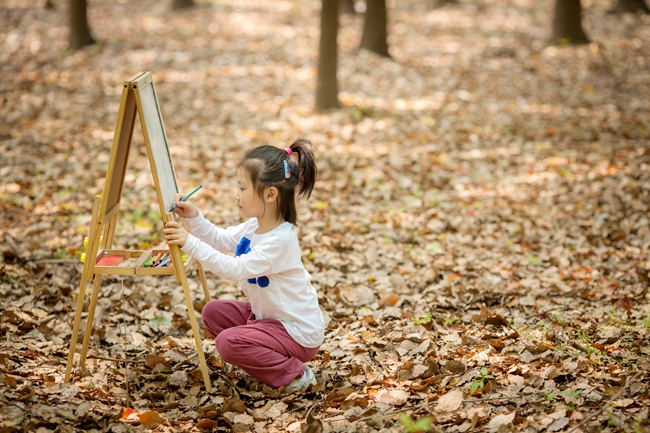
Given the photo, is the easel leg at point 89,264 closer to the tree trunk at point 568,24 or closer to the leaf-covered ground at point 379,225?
the leaf-covered ground at point 379,225

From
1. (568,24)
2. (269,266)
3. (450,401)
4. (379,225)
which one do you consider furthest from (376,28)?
(450,401)

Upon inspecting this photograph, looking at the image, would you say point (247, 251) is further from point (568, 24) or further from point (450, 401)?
point (568, 24)

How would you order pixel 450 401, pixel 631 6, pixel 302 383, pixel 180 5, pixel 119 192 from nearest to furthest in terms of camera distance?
pixel 450 401, pixel 302 383, pixel 119 192, pixel 631 6, pixel 180 5

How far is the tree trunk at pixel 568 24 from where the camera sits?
40.5 ft

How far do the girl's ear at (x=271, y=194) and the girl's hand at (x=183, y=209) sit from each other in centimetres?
49

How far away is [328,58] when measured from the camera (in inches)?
363

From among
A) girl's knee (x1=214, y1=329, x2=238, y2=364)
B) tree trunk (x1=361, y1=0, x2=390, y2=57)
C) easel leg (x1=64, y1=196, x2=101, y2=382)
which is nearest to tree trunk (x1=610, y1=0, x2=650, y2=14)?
tree trunk (x1=361, y1=0, x2=390, y2=57)

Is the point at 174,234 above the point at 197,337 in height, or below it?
above

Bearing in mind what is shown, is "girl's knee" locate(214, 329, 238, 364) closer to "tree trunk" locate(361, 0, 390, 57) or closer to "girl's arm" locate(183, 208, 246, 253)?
"girl's arm" locate(183, 208, 246, 253)

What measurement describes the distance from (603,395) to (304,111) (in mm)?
7106

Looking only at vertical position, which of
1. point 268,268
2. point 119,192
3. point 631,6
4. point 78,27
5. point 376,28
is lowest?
point 268,268

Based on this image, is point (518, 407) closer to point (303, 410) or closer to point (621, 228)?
point (303, 410)

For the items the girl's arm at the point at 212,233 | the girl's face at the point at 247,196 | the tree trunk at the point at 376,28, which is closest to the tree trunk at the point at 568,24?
the tree trunk at the point at 376,28

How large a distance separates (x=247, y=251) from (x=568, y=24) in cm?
1112
